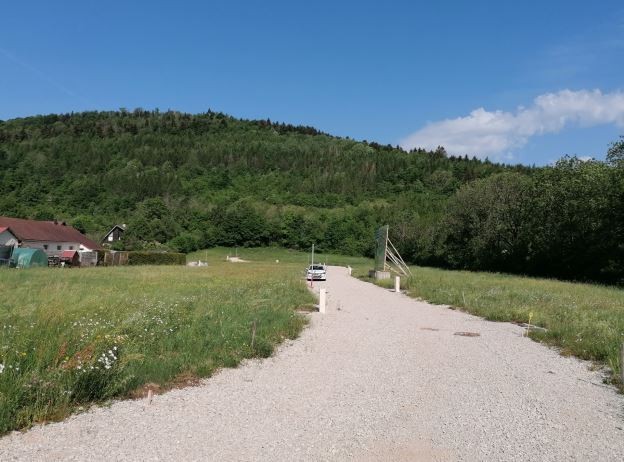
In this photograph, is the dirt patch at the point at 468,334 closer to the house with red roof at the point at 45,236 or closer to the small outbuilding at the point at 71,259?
the small outbuilding at the point at 71,259

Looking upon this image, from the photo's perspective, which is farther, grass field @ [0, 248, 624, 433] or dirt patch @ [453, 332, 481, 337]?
dirt patch @ [453, 332, 481, 337]

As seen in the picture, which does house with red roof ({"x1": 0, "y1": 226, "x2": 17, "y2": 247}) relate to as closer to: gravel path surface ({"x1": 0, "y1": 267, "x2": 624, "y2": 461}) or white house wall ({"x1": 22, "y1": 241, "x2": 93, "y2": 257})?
white house wall ({"x1": 22, "y1": 241, "x2": 93, "y2": 257})

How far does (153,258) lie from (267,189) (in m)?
87.2

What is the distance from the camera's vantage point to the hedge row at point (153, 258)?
65.9 m

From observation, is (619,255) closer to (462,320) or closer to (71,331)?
(462,320)

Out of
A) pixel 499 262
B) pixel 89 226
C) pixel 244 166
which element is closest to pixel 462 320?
pixel 499 262

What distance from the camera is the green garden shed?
174 ft

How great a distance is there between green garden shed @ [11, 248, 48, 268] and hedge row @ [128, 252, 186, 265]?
1072 centimetres

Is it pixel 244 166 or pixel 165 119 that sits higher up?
pixel 165 119

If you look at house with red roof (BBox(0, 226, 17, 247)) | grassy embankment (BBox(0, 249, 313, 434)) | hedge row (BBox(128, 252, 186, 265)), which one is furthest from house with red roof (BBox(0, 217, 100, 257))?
grassy embankment (BBox(0, 249, 313, 434))

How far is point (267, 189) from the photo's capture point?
502ft

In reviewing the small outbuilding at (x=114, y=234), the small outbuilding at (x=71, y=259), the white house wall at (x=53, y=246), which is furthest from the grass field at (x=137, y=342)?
the small outbuilding at (x=114, y=234)

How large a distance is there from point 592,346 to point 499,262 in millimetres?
56717

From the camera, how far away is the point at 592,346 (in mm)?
11531
